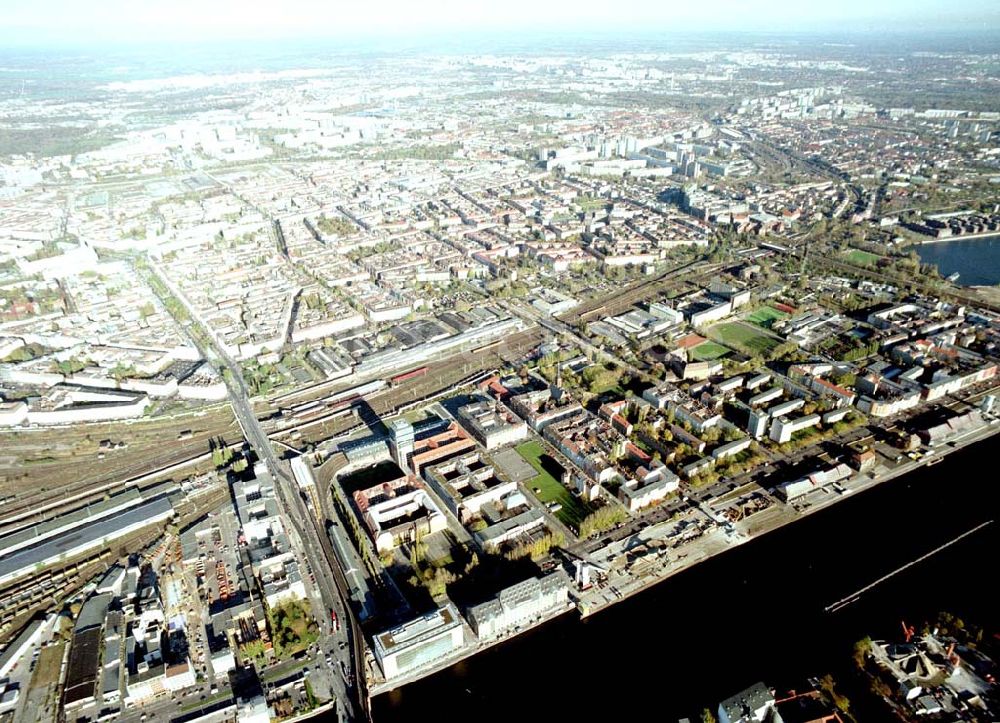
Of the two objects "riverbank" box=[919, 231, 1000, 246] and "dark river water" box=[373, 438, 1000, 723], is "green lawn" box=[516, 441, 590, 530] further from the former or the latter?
"riverbank" box=[919, 231, 1000, 246]

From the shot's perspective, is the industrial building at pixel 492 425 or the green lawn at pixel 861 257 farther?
the green lawn at pixel 861 257

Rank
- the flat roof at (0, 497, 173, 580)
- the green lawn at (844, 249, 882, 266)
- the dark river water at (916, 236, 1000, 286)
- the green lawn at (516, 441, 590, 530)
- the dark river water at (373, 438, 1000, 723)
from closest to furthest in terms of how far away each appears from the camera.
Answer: the dark river water at (373, 438, 1000, 723)
the flat roof at (0, 497, 173, 580)
the green lawn at (516, 441, 590, 530)
the dark river water at (916, 236, 1000, 286)
the green lawn at (844, 249, 882, 266)

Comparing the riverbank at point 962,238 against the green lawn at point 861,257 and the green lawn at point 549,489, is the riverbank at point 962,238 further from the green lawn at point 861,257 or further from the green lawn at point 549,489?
the green lawn at point 549,489

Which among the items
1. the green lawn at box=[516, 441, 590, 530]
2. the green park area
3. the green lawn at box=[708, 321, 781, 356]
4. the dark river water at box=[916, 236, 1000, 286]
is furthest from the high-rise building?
the dark river water at box=[916, 236, 1000, 286]

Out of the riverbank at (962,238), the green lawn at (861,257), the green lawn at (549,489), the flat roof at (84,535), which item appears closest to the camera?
the flat roof at (84,535)

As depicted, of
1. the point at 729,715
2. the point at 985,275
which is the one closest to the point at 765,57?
the point at 985,275

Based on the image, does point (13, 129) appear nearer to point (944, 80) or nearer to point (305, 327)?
point (305, 327)

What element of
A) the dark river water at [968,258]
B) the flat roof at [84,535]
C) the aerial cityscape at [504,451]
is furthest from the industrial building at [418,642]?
the dark river water at [968,258]
